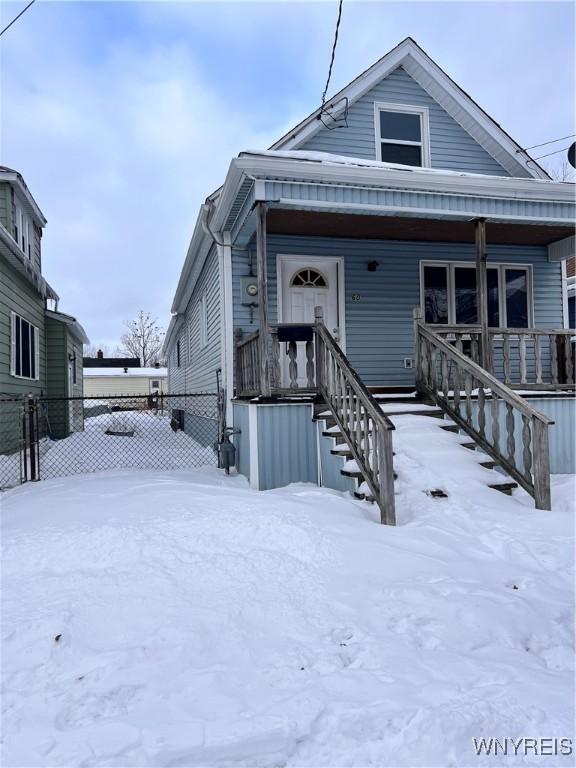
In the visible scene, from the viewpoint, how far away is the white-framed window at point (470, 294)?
9023mm

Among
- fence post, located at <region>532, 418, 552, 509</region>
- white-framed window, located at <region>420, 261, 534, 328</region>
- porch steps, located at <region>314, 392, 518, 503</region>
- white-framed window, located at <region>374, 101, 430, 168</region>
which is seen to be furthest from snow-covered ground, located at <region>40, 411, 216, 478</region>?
white-framed window, located at <region>374, 101, 430, 168</region>

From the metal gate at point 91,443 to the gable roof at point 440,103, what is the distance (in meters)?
5.28

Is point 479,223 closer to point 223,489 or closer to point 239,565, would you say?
point 223,489

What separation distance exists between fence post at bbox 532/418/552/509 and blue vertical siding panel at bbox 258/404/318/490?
8.22 feet

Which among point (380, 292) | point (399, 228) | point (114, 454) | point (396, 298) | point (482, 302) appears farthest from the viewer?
point (114, 454)

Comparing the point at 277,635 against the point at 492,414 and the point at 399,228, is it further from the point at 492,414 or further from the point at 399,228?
the point at 399,228

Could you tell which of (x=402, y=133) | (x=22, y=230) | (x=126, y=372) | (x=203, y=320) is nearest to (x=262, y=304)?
(x=203, y=320)

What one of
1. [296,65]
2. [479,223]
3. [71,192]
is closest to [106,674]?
[479,223]

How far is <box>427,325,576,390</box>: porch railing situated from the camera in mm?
7305

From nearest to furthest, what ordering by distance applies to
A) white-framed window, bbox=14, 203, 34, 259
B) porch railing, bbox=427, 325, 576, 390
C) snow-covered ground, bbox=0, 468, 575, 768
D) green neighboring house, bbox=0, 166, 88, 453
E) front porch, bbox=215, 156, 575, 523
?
snow-covered ground, bbox=0, 468, 575, 768, front porch, bbox=215, 156, 575, 523, porch railing, bbox=427, 325, 576, 390, green neighboring house, bbox=0, 166, 88, 453, white-framed window, bbox=14, 203, 34, 259

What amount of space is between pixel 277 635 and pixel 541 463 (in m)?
3.46

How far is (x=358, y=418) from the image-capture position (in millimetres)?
5113

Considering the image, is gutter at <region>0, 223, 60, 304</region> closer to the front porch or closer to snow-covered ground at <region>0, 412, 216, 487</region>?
snow-covered ground at <region>0, 412, 216, 487</region>

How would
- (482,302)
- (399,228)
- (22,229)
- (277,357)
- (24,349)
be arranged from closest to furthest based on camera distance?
1. (277,357)
2. (482,302)
3. (399,228)
4. (24,349)
5. (22,229)
